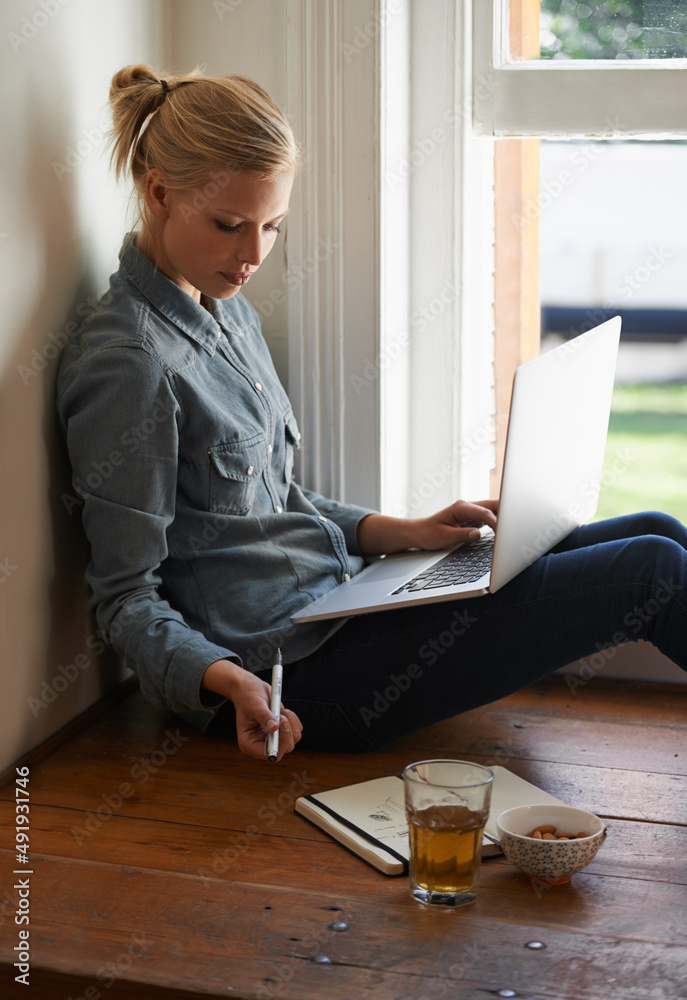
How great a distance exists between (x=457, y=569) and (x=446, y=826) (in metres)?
0.45

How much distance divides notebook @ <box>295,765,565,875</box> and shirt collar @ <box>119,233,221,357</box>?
62cm

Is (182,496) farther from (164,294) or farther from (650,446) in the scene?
(650,446)

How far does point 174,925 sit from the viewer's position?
99 cm

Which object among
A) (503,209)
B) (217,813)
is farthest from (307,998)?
(503,209)

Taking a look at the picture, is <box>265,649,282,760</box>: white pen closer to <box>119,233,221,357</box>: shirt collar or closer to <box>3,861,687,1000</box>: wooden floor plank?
<box>3,861,687,1000</box>: wooden floor plank

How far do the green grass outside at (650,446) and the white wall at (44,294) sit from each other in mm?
953

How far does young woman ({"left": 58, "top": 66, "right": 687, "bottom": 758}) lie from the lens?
1.26 meters

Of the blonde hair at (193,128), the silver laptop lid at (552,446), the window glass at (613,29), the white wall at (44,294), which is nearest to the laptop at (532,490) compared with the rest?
the silver laptop lid at (552,446)

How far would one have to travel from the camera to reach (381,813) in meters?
1.20

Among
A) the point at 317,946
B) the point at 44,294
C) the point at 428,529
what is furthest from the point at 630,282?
the point at 317,946

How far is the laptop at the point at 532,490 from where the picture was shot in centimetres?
116

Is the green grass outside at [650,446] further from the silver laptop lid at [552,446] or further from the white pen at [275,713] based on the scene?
the white pen at [275,713]

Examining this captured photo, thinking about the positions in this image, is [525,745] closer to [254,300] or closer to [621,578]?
[621,578]

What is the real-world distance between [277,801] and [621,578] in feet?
1.69
